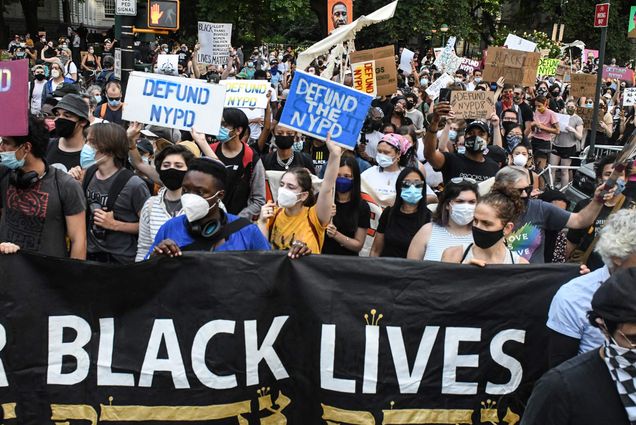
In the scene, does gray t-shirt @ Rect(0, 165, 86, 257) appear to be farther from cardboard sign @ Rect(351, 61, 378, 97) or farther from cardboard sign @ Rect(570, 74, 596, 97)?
cardboard sign @ Rect(570, 74, 596, 97)

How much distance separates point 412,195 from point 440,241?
2.59 feet

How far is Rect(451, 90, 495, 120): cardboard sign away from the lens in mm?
8289

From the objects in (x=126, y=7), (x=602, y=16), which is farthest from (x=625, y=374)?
(x=602, y=16)

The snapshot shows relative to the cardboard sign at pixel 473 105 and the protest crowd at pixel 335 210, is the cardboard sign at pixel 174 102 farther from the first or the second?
the cardboard sign at pixel 473 105

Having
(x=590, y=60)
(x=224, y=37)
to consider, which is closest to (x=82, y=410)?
(x=224, y=37)

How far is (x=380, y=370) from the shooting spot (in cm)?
395

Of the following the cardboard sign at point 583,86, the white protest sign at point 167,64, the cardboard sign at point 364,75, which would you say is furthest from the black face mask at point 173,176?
the cardboard sign at point 583,86

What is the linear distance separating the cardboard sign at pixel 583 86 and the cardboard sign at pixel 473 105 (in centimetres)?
730

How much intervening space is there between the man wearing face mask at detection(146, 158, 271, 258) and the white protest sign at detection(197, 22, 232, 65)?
10.4 meters

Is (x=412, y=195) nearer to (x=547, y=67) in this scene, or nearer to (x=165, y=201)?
(x=165, y=201)

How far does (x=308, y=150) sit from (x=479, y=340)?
203 inches

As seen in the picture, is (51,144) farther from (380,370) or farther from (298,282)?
(380,370)

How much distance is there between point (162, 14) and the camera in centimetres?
1203

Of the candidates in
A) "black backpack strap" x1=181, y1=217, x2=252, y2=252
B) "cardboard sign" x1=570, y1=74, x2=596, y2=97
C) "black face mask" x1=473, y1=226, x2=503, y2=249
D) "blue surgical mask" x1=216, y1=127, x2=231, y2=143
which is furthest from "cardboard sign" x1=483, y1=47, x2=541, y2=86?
"black backpack strap" x1=181, y1=217, x2=252, y2=252
